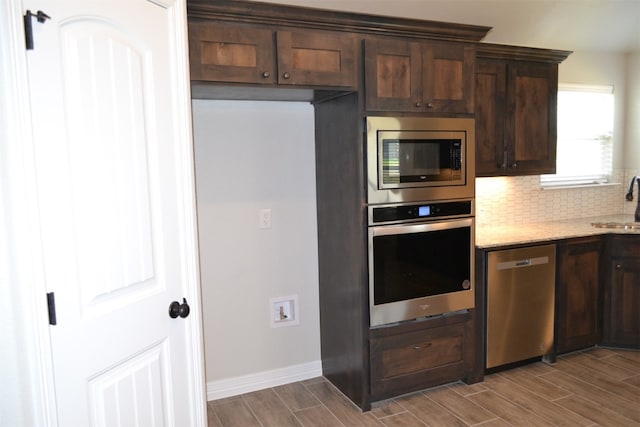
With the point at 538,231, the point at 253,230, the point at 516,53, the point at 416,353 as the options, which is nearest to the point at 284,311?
the point at 253,230

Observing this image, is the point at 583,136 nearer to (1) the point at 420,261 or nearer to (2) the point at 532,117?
(2) the point at 532,117

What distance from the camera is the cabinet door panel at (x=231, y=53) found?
2297 millimetres

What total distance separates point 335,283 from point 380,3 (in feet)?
5.63

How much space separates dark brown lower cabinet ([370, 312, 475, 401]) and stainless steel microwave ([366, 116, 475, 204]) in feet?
2.55

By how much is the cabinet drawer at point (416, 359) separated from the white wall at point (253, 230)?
0.65 m

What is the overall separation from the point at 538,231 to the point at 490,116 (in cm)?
92

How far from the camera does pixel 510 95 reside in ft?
11.3

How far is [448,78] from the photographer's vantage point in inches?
114

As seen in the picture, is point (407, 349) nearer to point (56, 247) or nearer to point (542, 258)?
point (542, 258)

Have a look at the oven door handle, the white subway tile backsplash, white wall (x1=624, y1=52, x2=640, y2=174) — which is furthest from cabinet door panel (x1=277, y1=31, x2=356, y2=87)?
white wall (x1=624, y1=52, x2=640, y2=174)

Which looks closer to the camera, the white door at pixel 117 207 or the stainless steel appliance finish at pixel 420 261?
the white door at pixel 117 207

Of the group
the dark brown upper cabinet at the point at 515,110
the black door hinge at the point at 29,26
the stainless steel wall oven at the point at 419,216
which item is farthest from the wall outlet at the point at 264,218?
the black door hinge at the point at 29,26

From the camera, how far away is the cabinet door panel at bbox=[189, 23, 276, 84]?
90.4 inches

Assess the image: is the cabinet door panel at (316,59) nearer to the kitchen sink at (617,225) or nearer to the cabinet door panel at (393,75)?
the cabinet door panel at (393,75)
